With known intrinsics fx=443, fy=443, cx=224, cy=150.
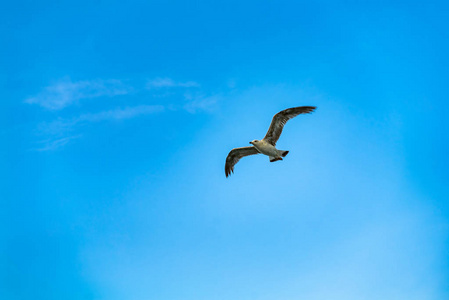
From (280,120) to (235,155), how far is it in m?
6.46

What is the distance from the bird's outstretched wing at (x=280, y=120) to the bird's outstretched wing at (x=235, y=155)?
2695 mm

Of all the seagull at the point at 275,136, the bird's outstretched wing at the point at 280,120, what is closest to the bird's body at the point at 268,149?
the seagull at the point at 275,136

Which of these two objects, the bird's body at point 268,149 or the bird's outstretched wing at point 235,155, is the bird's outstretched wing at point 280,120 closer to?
the bird's body at point 268,149

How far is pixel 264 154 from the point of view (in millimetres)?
41781

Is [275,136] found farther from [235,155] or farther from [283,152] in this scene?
[235,155]

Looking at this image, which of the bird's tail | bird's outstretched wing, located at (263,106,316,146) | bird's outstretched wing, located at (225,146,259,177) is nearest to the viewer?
bird's outstretched wing, located at (263,106,316,146)

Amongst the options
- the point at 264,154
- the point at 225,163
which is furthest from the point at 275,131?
the point at 225,163

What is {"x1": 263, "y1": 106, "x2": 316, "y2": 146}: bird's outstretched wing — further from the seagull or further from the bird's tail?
the bird's tail

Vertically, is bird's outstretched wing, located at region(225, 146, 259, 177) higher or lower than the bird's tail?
higher

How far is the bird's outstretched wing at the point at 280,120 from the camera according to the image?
127 ft

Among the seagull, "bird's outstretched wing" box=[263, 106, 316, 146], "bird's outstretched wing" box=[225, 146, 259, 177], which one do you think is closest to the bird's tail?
the seagull

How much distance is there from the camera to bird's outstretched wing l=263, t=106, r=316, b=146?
38.7 meters

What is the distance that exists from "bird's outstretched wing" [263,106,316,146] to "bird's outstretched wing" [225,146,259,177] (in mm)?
2695

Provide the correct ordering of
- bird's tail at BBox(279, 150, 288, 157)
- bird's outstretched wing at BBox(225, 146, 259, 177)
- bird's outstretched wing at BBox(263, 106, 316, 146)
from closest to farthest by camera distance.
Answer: bird's outstretched wing at BBox(263, 106, 316, 146)
bird's tail at BBox(279, 150, 288, 157)
bird's outstretched wing at BBox(225, 146, 259, 177)
